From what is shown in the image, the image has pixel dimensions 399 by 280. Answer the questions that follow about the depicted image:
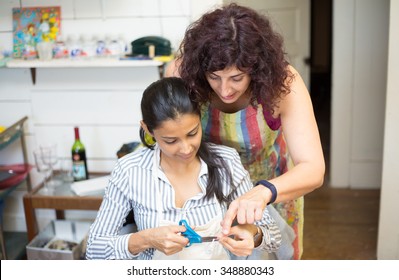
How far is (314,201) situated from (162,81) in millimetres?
2421

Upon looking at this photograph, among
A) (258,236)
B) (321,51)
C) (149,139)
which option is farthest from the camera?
(321,51)

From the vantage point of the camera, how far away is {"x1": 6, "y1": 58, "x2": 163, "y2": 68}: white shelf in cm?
265

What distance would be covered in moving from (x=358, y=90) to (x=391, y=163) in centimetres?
114

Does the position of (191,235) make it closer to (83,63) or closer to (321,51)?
(83,63)

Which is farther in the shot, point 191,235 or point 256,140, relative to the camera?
point 256,140

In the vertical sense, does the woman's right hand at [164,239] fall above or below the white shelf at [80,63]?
below

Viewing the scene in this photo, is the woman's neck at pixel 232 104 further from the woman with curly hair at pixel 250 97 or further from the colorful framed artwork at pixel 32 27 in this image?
the colorful framed artwork at pixel 32 27

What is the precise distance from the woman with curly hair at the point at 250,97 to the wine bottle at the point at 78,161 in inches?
43.2

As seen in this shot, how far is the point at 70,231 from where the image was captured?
3006 millimetres

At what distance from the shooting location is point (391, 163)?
8.98ft

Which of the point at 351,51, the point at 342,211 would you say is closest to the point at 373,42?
the point at 351,51

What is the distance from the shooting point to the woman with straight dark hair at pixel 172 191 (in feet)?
5.45

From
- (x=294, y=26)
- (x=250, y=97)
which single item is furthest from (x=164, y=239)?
(x=294, y=26)

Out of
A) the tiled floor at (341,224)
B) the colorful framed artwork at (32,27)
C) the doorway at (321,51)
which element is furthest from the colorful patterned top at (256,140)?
the doorway at (321,51)
